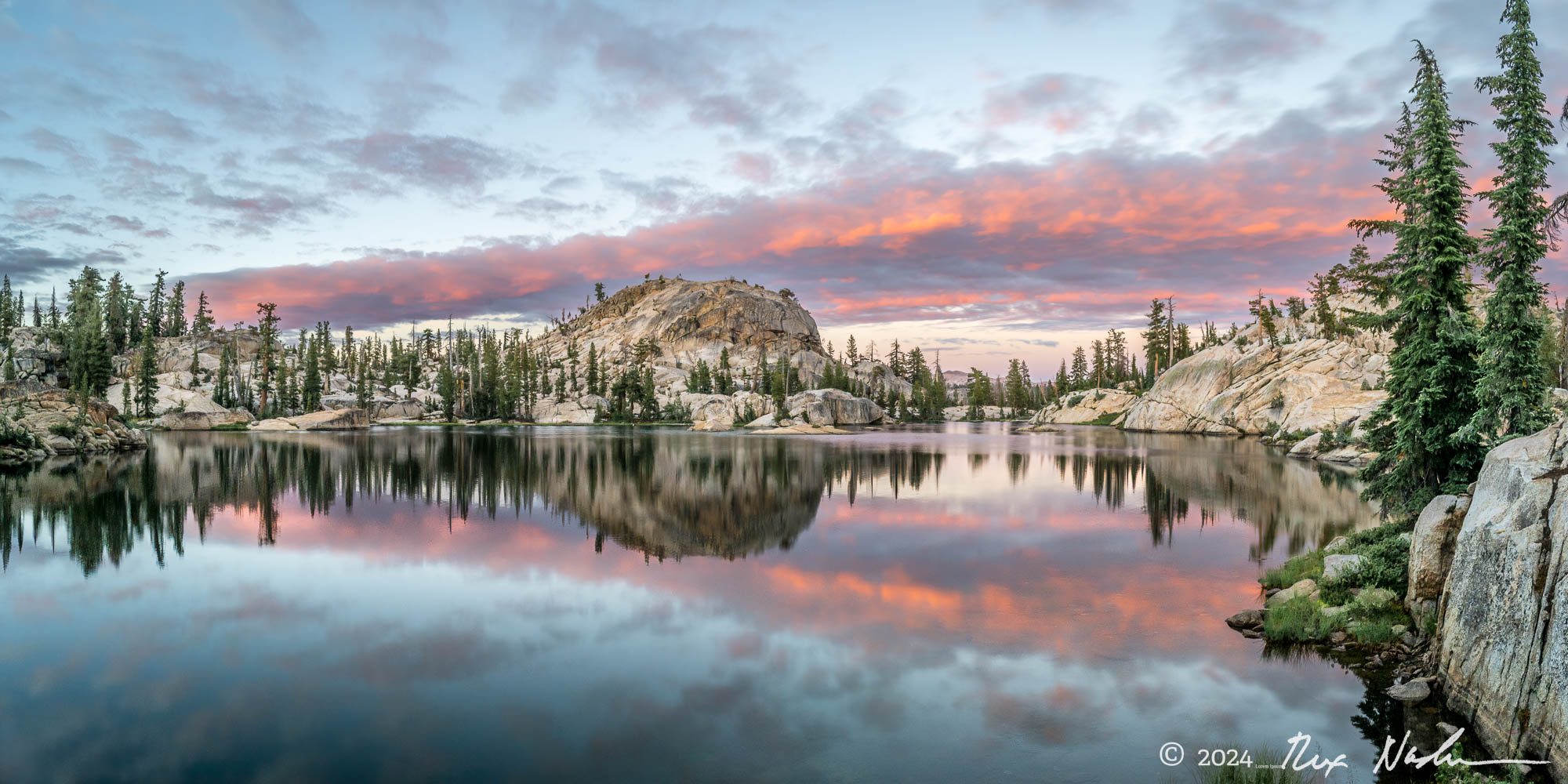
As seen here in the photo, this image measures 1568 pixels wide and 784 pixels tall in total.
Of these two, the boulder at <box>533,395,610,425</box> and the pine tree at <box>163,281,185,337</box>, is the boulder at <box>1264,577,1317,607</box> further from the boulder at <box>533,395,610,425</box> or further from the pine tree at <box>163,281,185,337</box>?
the pine tree at <box>163,281,185,337</box>

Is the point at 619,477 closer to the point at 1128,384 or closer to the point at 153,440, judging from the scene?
the point at 153,440

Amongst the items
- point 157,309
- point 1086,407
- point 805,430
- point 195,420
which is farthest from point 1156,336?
point 157,309

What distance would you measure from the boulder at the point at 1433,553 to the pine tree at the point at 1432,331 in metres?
5.13

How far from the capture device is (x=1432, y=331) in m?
22.0

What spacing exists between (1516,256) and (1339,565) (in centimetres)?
955

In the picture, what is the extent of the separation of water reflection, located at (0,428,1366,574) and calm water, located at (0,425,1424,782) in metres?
0.41

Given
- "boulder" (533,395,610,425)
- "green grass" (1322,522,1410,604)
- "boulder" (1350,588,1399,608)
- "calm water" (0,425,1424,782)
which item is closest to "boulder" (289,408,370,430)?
"boulder" (533,395,610,425)

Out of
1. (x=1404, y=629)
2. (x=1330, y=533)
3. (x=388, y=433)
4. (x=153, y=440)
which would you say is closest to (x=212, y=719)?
(x=1404, y=629)

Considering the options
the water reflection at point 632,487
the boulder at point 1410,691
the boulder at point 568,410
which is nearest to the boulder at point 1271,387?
A: the water reflection at point 632,487

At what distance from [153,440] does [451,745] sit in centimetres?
10350

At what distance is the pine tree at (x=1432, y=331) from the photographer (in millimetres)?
21031

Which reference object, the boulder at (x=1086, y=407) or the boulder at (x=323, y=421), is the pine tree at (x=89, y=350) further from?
the boulder at (x=1086, y=407)

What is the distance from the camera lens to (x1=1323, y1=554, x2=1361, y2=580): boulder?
19.6 m
